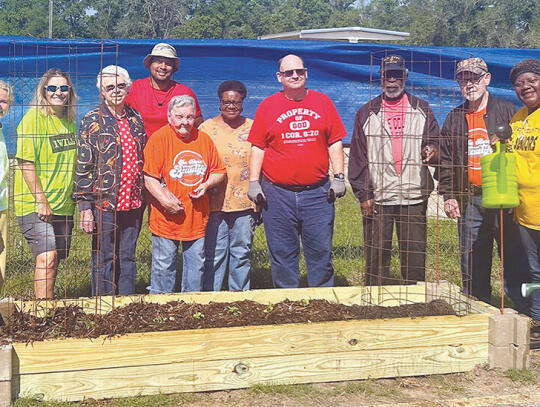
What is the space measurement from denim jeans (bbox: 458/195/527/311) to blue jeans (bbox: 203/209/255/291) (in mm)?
1673

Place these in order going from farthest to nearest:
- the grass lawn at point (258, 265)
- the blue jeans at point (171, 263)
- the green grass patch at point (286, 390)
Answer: the grass lawn at point (258, 265)
the blue jeans at point (171, 263)
the green grass patch at point (286, 390)

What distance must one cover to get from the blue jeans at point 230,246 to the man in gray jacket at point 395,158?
3.06ft

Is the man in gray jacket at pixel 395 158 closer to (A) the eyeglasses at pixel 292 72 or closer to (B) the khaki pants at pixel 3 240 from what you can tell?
(A) the eyeglasses at pixel 292 72

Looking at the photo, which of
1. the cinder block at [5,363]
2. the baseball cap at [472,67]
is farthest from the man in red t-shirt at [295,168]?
the cinder block at [5,363]

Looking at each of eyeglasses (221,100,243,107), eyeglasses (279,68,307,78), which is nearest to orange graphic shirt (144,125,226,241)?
eyeglasses (221,100,243,107)

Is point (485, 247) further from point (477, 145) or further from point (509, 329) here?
point (509, 329)

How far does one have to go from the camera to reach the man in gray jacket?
16.7 ft

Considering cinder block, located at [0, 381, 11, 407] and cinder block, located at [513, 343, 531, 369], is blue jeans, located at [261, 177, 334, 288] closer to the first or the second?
cinder block, located at [513, 343, 531, 369]

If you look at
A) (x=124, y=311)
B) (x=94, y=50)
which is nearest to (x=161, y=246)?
(x=124, y=311)

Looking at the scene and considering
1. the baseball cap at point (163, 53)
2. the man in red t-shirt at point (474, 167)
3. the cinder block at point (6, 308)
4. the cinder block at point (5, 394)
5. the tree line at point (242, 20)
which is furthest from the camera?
the tree line at point (242, 20)

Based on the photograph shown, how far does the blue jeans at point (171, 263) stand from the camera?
16.1 feet

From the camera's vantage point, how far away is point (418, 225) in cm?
521

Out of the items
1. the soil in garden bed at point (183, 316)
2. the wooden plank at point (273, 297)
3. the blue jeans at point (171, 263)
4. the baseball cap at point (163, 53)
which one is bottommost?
the soil in garden bed at point (183, 316)

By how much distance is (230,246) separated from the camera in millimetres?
5375
